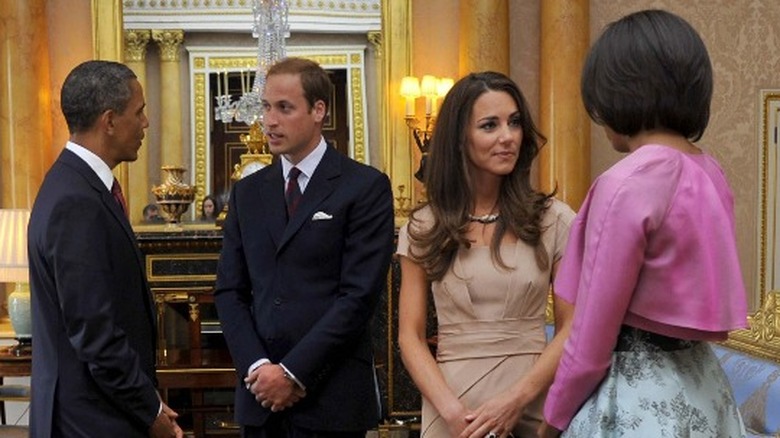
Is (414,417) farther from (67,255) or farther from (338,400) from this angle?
(67,255)

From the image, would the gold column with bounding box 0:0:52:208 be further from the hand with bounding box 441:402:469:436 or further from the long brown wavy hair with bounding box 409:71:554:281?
the hand with bounding box 441:402:469:436

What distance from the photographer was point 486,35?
21.3ft

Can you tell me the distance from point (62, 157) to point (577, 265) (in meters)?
1.31

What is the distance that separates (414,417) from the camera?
5.10 meters

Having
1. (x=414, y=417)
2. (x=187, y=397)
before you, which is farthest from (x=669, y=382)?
(x=187, y=397)

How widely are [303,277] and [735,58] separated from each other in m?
4.97

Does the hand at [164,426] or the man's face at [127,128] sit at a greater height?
the man's face at [127,128]

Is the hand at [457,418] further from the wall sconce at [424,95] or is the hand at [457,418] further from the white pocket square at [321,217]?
the wall sconce at [424,95]

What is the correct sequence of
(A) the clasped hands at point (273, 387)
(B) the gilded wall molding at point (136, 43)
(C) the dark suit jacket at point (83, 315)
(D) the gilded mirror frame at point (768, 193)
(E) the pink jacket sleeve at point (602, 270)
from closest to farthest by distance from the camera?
(E) the pink jacket sleeve at point (602, 270)
(C) the dark suit jacket at point (83, 315)
(A) the clasped hands at point (273, 387)
(B) the gilded wall molding at point (136, 43)
(D) the gilded mirror frame at point (768, 193)

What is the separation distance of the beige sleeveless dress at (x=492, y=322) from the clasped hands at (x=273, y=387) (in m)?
0.38

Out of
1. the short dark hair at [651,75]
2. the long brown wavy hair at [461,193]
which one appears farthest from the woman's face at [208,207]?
the short dark hair at [651,75]

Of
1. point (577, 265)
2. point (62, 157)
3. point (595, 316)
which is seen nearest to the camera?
point (595, 316)

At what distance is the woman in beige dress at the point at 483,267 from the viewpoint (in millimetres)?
2219

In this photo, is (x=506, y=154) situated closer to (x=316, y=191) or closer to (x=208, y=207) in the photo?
(x=316, y=191)
